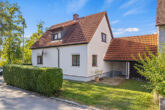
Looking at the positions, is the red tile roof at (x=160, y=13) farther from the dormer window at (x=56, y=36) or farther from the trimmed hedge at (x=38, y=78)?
the dormer window at (x=56, y=36)

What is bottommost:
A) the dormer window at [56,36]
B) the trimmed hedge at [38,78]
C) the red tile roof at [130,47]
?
the trimmed hedge at [38,78]

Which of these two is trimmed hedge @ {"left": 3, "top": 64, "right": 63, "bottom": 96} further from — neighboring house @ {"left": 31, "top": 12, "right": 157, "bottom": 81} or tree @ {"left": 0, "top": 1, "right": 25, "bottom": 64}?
tree @ {"left": 0, "top": 1, "right": 25, "bottom": 64}

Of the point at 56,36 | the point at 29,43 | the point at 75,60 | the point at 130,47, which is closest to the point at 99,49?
the point at 75,60

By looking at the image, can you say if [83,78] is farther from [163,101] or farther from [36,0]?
[36,0]

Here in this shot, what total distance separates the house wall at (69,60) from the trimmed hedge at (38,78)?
3.56m

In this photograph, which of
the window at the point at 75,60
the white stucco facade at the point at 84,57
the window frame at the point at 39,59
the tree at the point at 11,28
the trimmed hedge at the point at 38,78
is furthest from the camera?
the tree at the point at 11,28

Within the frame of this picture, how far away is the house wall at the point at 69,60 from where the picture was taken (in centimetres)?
998

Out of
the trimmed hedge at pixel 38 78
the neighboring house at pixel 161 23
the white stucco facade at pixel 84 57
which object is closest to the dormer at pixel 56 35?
the white stucco facade at pixel 84 57

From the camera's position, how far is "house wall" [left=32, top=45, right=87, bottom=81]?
998cm

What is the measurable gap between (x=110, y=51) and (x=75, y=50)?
17.9ft

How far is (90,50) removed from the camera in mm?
10266

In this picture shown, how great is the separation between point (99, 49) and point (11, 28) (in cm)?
1581

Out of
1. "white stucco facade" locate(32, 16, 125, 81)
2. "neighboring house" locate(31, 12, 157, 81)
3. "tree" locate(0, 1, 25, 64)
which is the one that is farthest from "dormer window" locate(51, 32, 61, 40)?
"tree" locate(0, 1, 25, 64)

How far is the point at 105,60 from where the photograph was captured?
12.7 meters
